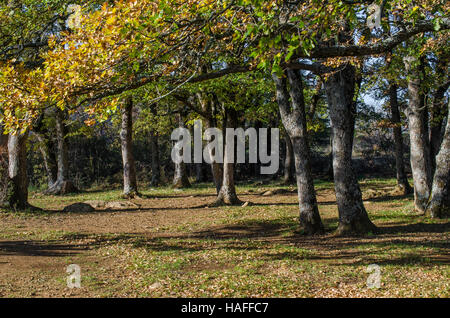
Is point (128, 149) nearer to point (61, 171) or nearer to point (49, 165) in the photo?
point (61, 171)

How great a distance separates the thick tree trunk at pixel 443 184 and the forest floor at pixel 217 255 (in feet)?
1.41

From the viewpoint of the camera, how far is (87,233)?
1334cm

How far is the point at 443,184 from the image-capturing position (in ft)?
43.3

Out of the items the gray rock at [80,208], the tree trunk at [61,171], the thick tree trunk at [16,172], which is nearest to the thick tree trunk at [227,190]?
the gray rock at [80,208]

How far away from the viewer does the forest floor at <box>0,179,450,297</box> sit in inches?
292

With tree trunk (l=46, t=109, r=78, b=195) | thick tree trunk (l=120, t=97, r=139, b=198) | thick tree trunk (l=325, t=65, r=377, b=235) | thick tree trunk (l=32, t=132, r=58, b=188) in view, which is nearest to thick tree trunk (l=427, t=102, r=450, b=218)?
thick tree trunk (l=325, t=65, r=377, b=235)

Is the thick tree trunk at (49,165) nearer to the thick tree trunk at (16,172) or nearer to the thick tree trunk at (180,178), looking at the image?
the thick tree trunk at (180,178)

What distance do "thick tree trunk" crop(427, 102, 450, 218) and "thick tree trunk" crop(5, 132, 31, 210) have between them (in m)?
14.4

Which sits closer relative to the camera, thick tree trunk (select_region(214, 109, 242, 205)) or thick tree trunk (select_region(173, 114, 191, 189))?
thick tree trunk (select_region(214, 109, 242, 205))

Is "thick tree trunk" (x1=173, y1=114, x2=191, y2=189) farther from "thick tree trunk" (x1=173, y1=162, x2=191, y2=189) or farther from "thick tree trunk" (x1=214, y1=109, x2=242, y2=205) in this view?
"thick tree trunk" (x1=214, y1=109, x2=242, y2=205)

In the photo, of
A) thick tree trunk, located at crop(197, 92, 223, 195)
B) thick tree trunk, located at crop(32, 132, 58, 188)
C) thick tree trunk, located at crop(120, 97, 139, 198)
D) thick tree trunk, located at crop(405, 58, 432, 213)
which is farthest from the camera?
thick tree trunk, located at crop(32, 132, 58, 188)

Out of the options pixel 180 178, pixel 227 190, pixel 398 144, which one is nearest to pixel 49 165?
pixel 180 178
